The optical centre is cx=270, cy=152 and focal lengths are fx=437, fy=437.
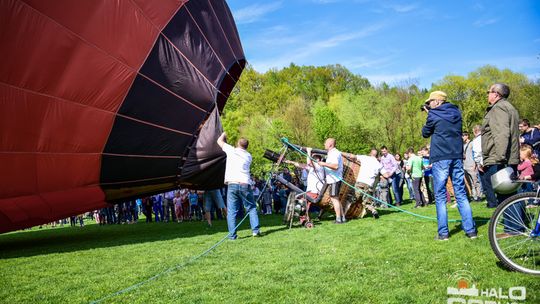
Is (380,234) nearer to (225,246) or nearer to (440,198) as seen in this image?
(440,198)

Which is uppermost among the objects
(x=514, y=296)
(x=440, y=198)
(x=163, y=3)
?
(x=163, y=3)

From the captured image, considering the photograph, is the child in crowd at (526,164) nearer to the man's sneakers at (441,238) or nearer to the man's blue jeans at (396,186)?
the man's sneakers at (441,238)

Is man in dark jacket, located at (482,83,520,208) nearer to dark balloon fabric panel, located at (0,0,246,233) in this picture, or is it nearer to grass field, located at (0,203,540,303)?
grass field, located at (0,203,540,303)

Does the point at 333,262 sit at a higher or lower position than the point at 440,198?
lower

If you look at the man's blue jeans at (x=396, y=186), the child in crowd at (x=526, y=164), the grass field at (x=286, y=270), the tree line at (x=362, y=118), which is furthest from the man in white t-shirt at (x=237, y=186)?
the tree line at (x=362, y=118)

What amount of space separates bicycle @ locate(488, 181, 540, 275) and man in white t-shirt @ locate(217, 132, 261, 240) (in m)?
4.54

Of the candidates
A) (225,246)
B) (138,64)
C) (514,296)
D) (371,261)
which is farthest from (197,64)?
(514,296)

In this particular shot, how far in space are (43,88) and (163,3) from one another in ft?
8.81

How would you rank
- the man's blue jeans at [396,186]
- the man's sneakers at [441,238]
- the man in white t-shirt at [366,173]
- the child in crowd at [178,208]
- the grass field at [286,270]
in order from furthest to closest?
the child in crowd at [178,208], the man's blue jeans at [396,186], the man in white t-shirt at [366,173], the man's sneakers at [441,238], the grass field at [286,270]

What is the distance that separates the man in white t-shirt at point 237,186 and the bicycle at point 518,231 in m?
4.54

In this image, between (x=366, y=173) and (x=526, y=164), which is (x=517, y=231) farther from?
(x=366, y=173)

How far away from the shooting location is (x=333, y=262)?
5129 mm

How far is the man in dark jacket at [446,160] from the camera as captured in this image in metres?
5.79

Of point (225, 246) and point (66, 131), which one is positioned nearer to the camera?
point (225, 246)
